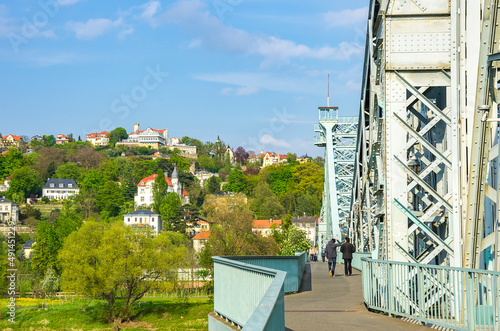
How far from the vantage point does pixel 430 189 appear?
8938 millimetres

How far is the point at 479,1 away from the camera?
8547 millimetres

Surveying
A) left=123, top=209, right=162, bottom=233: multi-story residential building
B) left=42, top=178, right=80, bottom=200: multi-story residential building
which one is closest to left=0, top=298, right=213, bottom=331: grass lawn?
left=123, top=209, right=162, bottom=233: multi-story residential building

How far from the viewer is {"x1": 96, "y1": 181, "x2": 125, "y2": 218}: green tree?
171750 millimetres

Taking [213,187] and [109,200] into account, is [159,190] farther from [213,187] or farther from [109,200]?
[213,187]

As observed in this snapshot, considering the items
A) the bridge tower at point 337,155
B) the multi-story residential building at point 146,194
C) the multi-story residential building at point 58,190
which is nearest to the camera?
the bridge tower at point 337,155

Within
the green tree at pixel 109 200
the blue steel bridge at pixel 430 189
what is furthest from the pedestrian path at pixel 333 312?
the green tree at pixel 109 200

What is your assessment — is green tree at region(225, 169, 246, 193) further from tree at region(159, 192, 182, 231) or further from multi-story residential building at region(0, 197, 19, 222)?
multi-story residential building at region(0, 197, 19, 222)

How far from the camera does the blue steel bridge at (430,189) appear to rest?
299 inches

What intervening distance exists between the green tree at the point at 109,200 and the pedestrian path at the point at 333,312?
159087 millimetres

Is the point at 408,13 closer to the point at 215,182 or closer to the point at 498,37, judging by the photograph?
the point at 498,37

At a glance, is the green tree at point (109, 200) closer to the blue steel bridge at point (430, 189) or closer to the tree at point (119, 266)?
the tree at point (119, 266)

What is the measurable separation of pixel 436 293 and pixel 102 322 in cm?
4486

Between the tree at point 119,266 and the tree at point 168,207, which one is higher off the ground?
the tree at point 168,207

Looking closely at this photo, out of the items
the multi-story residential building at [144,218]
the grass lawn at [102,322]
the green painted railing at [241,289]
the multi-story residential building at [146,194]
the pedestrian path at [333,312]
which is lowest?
the grass lawn at [102,322]
